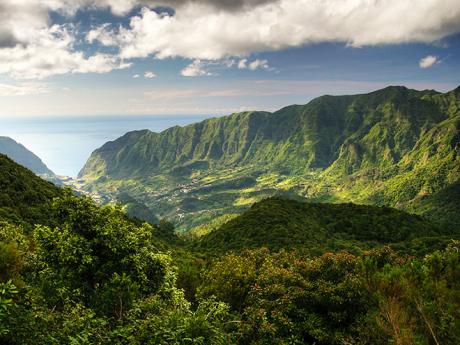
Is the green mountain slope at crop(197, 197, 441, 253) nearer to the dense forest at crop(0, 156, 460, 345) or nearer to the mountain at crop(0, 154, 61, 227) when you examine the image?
the mountain at crop(0, 154, 61, 227)

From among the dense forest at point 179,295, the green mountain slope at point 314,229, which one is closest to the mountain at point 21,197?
the dense forest at point 179,295

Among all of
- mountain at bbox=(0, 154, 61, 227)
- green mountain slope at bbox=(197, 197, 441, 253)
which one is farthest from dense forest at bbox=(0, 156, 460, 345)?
green mountain slope at bbox=(197, 197, 441, 253)

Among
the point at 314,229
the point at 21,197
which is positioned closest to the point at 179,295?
the point at 21,197

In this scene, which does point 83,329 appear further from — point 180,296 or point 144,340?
point 180,296

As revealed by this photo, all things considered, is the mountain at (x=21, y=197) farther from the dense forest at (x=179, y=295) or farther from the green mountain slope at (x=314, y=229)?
the green mountain slope at (x=314, y=229)

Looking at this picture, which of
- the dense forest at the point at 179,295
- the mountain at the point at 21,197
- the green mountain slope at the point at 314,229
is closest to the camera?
the dense forest at the point at 179,295

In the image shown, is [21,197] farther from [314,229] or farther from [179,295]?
[314,229]

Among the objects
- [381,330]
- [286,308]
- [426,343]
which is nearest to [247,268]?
[286,308]
